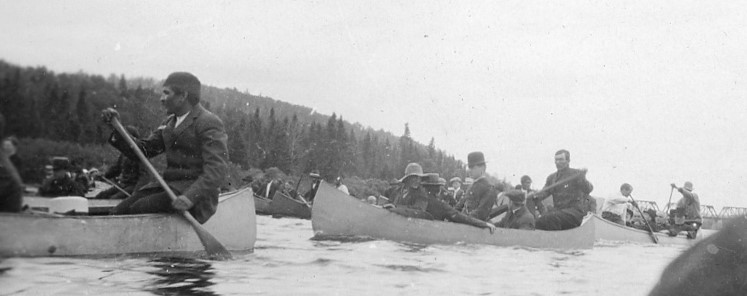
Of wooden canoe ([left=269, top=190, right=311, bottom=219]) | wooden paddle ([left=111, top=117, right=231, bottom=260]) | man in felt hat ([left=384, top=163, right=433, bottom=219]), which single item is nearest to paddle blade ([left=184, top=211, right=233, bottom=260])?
wooden paddle ([left=111, top=117, right=231, bottom=260])

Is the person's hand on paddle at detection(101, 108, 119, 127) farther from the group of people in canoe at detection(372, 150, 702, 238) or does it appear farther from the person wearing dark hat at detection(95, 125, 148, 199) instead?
the group of people in canoe at detection(372, 150, 702, 238)

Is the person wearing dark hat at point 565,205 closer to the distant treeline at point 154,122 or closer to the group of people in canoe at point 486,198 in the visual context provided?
the group of people in canoe at point 486,198

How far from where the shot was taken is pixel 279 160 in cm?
204

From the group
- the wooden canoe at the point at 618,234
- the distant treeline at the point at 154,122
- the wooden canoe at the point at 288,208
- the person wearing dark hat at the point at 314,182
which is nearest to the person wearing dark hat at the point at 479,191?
the person wearing dark hat at the point at 314,182

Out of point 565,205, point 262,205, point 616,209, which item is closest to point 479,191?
point 565,205

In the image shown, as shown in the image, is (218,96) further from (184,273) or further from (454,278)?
(454,278)

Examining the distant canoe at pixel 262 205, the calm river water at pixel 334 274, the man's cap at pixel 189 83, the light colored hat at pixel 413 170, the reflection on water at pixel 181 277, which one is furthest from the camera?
the distant canoe at pixel 262 205

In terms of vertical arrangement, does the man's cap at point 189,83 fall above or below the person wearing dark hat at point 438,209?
above

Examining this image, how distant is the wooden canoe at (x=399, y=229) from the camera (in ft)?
17.6

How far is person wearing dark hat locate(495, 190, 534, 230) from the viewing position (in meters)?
6.02

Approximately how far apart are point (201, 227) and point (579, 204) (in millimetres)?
3980

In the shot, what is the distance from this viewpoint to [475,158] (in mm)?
5535

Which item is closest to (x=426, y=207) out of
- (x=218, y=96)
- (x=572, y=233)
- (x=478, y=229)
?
(x=478, y=229)

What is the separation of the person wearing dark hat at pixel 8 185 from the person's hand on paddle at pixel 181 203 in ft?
7.46
